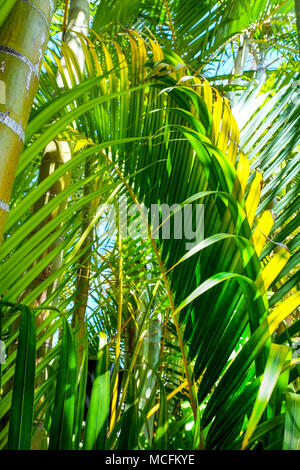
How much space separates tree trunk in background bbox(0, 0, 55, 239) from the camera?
1.21 ft

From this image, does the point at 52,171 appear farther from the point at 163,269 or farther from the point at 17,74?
the point at 17,74

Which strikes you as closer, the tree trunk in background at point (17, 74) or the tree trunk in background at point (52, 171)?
the tree trunk in background at point (17, 74)

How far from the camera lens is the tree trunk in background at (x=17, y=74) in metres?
0.37

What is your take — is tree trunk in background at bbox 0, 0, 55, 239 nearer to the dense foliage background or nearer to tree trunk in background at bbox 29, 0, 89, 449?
the dense foliage background

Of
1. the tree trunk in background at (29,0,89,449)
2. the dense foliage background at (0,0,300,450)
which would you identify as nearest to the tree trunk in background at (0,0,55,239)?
the dense foliage background at (0,0,300,450)

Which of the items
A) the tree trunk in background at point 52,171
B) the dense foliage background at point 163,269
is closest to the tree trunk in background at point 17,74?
the dense foliage background at point 163,269

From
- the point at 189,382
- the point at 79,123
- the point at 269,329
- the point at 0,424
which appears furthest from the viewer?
the point at 79,123

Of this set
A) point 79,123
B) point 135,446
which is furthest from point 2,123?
point 79,123

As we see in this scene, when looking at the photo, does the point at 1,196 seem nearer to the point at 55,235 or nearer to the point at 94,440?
the point at 55,235

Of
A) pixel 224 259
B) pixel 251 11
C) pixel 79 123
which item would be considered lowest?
pixel 224 259

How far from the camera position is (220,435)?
0.51m

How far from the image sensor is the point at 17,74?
15.1 inches

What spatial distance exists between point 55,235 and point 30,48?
192 millimetres

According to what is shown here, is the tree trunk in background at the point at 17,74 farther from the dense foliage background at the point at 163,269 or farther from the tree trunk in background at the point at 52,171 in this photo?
the tree trunk in background at the point at 52,171
